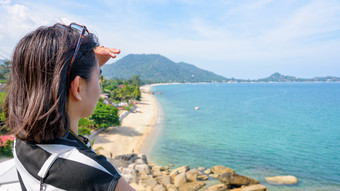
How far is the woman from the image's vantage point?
2.15 ft

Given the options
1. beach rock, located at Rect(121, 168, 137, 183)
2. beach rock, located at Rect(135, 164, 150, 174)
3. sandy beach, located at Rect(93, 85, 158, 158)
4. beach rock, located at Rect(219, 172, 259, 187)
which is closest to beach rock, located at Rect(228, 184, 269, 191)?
beach rock, located at Rect(219, 172, 259, 187)

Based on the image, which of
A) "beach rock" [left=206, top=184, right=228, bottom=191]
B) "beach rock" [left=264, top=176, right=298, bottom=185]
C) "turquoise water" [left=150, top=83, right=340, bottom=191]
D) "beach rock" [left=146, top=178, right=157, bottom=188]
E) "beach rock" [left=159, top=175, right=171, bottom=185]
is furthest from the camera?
"turquoise water" [left=150, top=83, right=340, bottom=191]

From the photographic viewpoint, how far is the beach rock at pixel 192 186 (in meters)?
11.0

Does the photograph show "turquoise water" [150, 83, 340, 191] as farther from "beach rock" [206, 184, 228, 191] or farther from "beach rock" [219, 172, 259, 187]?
"beach rock" [206, 184, 228, 191]

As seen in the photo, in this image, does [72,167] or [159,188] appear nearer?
[72,167]

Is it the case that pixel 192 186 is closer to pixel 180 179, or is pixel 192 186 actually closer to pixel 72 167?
pixel 180 179

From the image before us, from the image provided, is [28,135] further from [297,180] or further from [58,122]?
[297,180]

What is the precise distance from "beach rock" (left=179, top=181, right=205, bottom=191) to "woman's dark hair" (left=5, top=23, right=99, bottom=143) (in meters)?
11.1

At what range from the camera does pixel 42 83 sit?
734 millimetres

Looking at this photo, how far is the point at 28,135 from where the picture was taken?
708 mm

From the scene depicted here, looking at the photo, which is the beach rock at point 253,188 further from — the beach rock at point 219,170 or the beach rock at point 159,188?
the beach rock at point 159,188

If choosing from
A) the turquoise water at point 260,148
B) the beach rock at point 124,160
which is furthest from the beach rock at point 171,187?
the turquoise water at point 260,148

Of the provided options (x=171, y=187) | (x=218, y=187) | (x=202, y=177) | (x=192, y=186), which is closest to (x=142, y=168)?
(x=171, y=187)

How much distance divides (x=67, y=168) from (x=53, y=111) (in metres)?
0.19
